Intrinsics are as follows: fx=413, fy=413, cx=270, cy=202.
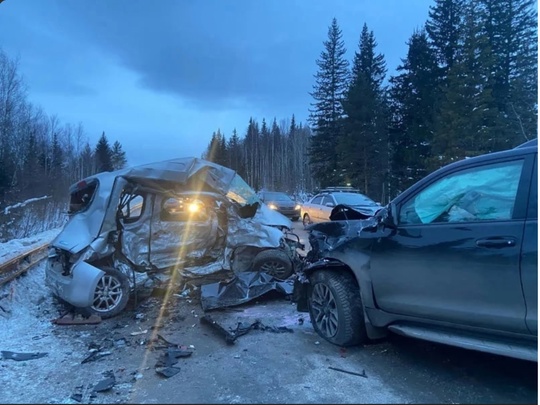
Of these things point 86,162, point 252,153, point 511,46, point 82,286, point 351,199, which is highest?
point 511,46

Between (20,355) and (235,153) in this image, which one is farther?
(235,153)

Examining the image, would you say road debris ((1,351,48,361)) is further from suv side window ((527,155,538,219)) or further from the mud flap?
suv side window ((527,155,538,219))

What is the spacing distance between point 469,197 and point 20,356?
4762 millimetres

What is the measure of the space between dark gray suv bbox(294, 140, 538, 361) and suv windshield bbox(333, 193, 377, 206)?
34.4ft

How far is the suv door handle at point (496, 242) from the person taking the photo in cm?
303

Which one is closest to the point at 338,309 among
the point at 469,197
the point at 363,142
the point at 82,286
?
the point at 469,197

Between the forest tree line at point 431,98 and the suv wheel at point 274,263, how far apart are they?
22.7 m

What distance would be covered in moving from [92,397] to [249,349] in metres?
1.63

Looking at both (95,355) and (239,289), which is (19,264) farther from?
(95,355)

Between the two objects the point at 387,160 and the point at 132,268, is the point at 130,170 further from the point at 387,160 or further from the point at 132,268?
the point at 387,160

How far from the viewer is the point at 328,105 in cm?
4425

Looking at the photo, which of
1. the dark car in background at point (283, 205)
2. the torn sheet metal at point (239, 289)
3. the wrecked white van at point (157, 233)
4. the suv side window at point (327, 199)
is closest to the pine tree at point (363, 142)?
the dark car in background at point (283, 205)

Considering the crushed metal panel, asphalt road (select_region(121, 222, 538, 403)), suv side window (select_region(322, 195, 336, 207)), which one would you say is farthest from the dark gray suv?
suv side window (select_region(322, 195, 336, 207))

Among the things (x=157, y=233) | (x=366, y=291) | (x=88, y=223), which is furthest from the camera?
(x=157, y=233)
